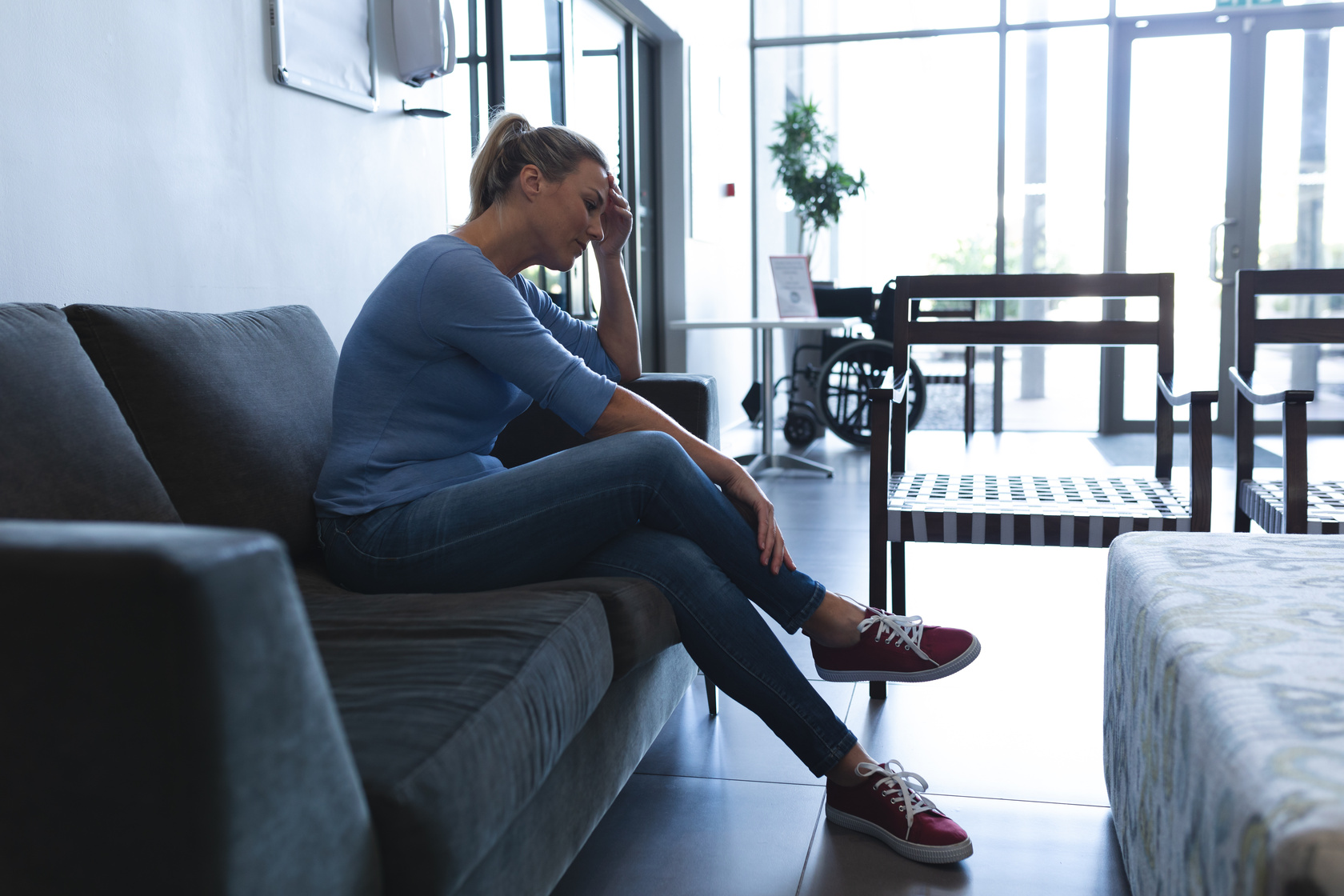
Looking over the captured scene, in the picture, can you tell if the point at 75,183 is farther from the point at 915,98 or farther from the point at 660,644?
the point at 915,98

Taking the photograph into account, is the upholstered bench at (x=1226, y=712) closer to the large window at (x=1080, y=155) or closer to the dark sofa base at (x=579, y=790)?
the dark sofa base at (x=579, y=790)

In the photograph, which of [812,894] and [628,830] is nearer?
[812,894]

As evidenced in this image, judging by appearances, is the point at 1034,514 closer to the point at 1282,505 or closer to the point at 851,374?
the point at 1282,505

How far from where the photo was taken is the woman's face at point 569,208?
162cm

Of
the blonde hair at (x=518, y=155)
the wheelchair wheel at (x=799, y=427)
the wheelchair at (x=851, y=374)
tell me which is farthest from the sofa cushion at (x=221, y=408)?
the wheelchair wheel at (x=799, y=427)

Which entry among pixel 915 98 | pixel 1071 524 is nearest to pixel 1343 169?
pixel 915 98

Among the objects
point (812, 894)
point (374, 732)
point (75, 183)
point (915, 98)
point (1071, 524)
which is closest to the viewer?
point (374, 732)

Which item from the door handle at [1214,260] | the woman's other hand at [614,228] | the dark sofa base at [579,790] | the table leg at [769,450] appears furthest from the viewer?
the door handle at [1214,260]

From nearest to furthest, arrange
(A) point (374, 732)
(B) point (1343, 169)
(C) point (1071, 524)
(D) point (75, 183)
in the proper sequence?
(A) point (374, 732) < (D) point (75, 183) < (C) point (1071, 524) < (B) point (1343, 169)

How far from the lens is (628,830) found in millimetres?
1521

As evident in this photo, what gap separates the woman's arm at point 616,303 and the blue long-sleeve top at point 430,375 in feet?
1.60

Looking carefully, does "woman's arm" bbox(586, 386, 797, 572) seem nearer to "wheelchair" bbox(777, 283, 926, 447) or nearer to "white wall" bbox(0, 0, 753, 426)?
"white wall" bbox(0, 0, 753, 426)

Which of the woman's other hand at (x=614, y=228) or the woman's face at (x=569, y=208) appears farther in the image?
the woman's other hand at (x=614, y=228)

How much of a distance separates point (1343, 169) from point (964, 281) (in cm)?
455
